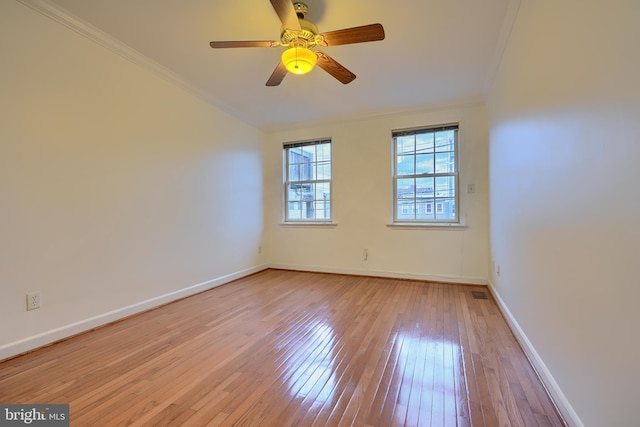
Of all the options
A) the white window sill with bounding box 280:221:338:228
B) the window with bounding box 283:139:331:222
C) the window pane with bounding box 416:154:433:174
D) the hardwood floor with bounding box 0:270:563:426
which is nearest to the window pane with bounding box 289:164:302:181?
the window with bounding box 283:139:331:222

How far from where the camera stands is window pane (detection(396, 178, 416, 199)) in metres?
3.93

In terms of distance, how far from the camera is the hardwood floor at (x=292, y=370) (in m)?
1.30

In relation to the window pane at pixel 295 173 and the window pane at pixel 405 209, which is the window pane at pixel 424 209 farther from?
the window pane at pixel 295 173

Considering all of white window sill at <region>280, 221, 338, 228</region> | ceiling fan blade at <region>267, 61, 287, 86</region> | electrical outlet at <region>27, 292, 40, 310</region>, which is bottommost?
electrical outlet at <region>27, 292, 40, 310</region>

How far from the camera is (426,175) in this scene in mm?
3840

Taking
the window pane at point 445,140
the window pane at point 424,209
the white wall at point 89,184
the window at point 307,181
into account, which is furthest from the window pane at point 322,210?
the window pane at point 445,140

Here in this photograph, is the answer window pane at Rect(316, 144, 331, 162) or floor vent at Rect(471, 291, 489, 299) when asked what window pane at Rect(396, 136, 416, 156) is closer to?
window pane at Rect(316, 144, 331, 162)

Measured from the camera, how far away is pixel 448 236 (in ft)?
12.1

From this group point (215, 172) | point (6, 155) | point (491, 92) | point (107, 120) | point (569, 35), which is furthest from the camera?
point (215, 172)

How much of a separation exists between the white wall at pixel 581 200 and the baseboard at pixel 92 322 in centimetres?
315

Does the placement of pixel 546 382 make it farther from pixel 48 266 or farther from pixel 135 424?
pixel 48 266

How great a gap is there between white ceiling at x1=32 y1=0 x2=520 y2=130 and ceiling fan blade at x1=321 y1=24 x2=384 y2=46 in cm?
27

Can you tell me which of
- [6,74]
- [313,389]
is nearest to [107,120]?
[6,74]

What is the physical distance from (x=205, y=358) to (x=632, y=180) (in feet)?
7.35
